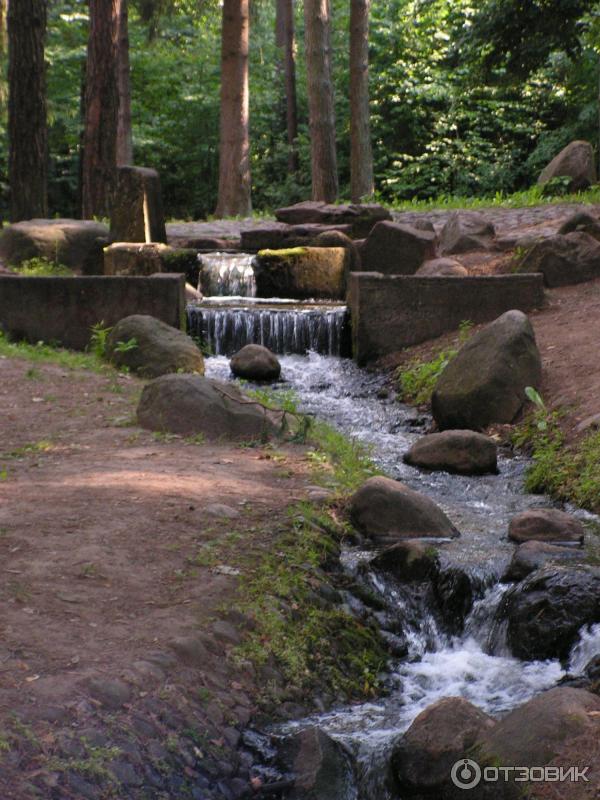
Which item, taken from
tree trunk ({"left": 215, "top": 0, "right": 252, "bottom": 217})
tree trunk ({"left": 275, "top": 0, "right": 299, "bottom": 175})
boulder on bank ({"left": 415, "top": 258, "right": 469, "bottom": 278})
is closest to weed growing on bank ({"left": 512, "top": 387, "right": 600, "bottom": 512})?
boulder on bank ({"left": 415, "top": 258, "right": 469, "bottom": 278})

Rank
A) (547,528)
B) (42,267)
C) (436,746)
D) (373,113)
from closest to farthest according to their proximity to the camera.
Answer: (436,746), (547,528), (42,267), (373,113)

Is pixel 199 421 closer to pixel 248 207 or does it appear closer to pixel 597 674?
pixel 597 674

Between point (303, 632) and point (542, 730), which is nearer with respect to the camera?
point (542, 730)

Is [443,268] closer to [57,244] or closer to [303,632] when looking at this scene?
[57,244]

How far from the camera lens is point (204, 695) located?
→ 4344 mm

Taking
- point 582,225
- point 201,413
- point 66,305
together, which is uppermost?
point 582,225

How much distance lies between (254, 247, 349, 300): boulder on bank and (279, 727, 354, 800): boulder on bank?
11.2 metres

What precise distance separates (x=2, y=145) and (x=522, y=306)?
65.5ft

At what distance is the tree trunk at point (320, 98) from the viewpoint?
2150 cm

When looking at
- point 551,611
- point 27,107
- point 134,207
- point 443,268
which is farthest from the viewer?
point 27,107

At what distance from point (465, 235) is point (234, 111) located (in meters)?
8.31

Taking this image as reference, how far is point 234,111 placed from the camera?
22531 mm

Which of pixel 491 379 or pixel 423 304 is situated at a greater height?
pixel 423 304

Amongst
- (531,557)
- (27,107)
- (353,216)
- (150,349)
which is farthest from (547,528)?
(27,107)
